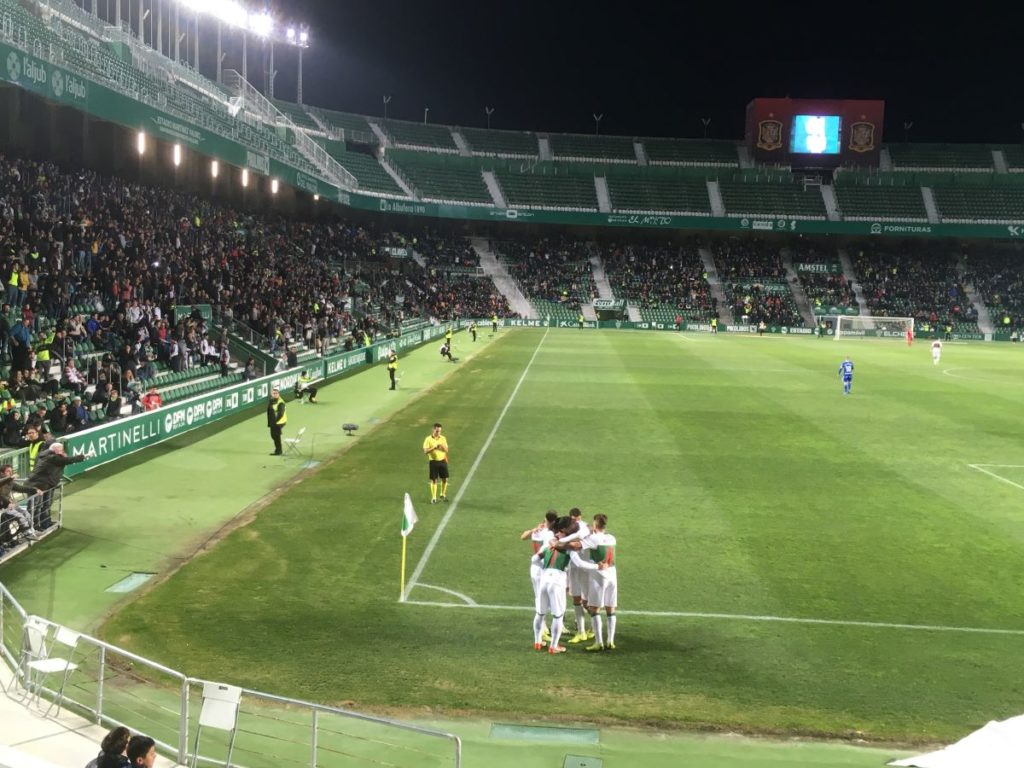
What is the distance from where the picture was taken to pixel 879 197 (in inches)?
3398

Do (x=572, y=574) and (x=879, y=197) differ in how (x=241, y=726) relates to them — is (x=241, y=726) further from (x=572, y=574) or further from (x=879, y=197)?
(x=879, y=197)

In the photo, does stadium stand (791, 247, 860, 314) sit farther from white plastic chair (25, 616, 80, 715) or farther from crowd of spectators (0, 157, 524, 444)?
white plastic chair (25, 616, 80, 715)

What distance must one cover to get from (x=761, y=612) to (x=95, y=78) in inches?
1100

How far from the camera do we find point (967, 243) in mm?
85750

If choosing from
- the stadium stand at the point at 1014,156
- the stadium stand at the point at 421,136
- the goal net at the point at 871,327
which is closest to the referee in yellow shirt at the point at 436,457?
the goal net at the point at 871,327

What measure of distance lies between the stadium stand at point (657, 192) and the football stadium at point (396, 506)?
27451 mm

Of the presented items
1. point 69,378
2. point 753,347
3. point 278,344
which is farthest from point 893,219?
point 69,378

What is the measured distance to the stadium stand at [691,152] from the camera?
9362cm

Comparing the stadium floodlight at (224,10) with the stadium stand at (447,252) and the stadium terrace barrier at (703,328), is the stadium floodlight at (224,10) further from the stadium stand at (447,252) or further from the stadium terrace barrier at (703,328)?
the stadium terrace barrier at (703,328)

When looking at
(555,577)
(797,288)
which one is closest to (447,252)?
(797,288)

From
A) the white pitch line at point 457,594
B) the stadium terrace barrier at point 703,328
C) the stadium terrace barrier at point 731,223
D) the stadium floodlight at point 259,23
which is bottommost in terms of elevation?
the white pitch line at point 457,594

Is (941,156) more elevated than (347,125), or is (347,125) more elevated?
(941,156)

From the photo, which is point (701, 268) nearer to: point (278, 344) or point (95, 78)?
point (278, 344)

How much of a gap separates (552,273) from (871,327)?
95.2ft
